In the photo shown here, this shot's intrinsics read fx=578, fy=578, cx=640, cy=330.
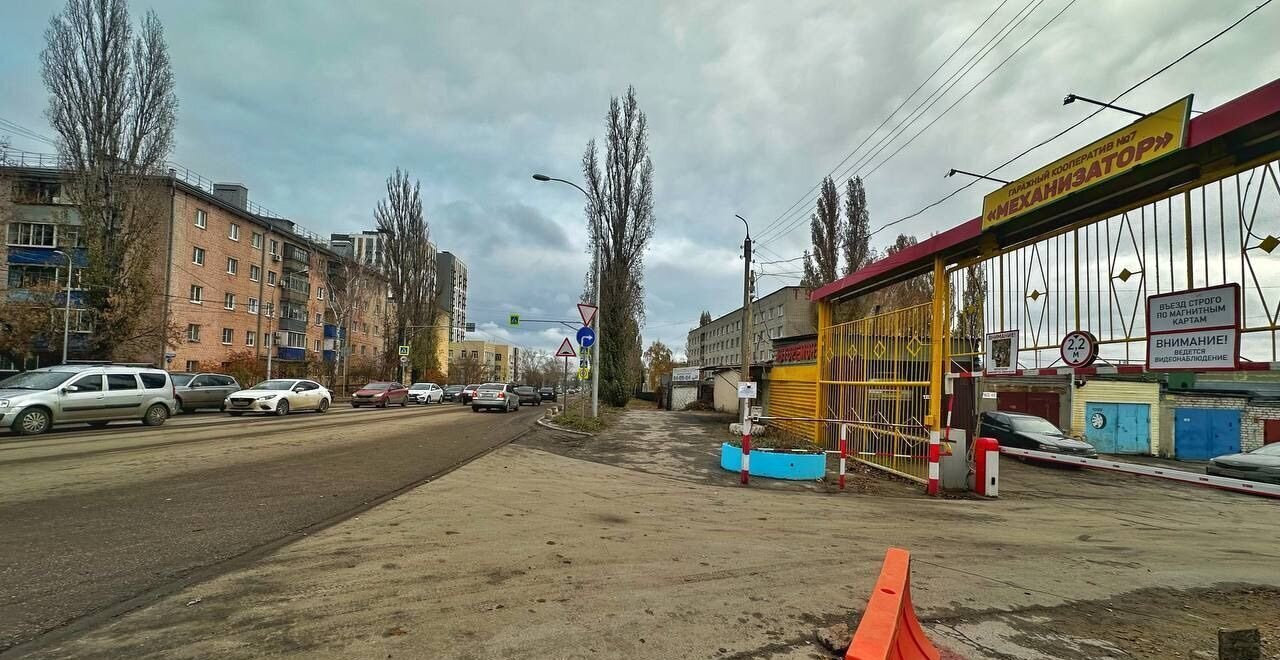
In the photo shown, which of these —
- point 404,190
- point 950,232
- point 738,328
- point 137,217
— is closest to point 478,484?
point 950,232

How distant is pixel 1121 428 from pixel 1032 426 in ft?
27.6

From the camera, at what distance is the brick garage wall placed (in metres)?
19.0

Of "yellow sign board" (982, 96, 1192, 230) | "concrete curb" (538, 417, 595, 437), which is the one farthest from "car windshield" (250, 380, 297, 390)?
"yellow sign board" (982, 96, 1192, 230)

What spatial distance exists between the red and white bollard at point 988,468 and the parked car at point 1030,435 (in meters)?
5.59

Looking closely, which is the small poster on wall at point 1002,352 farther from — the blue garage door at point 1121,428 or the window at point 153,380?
the window at point 153,380

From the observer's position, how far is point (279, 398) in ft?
70.7

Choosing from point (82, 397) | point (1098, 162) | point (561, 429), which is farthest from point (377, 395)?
point (1098, 162)

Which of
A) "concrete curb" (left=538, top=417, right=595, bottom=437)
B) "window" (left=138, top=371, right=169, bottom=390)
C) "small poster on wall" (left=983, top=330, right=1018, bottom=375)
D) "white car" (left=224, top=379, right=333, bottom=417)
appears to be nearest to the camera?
"small poster on wall" (left=983, top=330, right=1018, bottom=375)

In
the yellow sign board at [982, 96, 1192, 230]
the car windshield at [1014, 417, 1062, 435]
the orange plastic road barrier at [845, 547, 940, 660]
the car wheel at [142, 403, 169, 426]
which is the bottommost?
the car wheel at [142, 403, 169, 426]

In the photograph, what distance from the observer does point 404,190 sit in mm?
47094

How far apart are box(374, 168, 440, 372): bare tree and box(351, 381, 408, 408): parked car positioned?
13.8 m

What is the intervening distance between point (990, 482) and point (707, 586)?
7.50 metres

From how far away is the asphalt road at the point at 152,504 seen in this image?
3863 mm

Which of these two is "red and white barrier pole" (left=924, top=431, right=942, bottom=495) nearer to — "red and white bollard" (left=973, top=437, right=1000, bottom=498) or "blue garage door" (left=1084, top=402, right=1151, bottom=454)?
"red and white bollard" (left=973, top=437, right=1000, bottom=498)
